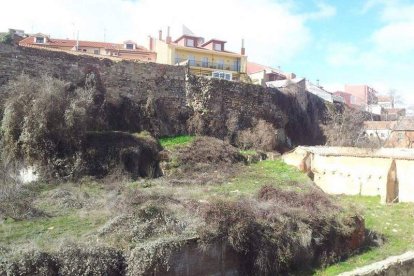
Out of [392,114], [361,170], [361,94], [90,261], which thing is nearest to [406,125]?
[361,170]

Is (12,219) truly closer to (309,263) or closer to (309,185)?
(309,263)

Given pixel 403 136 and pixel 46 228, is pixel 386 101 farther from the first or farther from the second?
pixel 46 228

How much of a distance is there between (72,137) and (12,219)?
598 cm

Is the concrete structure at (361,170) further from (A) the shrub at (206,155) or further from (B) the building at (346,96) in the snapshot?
(B) the building at (346,96)

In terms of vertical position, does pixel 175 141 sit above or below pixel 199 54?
below

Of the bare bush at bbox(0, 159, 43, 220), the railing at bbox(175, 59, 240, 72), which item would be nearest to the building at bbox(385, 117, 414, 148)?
the railing at bbox(175, 59, 240, 72)

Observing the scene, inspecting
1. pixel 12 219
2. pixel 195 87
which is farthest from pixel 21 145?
pixel 195 87

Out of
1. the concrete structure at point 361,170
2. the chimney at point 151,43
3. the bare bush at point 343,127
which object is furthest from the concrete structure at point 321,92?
the concrete structure at point 361,170

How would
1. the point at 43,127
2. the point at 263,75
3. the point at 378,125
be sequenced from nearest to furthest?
1. the point at 43,127
2. the point at 263,75
3. the point at 378,125

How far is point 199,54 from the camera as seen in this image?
1628 inches

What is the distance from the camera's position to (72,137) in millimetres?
15477

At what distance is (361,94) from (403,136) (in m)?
40.0

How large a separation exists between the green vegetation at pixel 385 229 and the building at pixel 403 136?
632 inches

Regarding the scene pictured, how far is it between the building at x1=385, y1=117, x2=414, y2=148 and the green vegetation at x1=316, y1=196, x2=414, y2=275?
632 inches
